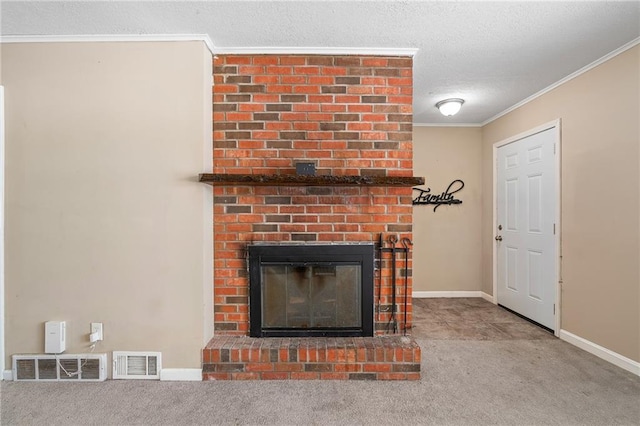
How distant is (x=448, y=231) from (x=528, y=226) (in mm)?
936

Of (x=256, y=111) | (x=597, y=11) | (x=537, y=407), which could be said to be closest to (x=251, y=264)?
(x=256, y=111)

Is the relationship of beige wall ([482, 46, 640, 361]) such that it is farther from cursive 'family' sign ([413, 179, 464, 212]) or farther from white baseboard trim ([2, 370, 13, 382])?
white baseboard trim ([2, 370, 13, 382])

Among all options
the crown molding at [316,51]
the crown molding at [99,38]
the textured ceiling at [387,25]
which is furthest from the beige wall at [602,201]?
the crown molding at [99,38]

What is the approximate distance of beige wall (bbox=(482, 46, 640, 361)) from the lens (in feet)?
6.87

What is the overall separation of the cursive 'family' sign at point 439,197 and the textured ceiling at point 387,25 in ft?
5.66

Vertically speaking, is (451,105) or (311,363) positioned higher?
(451,105)

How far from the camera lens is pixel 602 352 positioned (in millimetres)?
2273

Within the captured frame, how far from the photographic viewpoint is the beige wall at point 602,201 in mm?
2094

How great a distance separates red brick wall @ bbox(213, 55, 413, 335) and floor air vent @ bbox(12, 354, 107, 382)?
A: 3.66 ft

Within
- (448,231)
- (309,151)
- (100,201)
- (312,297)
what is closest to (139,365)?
(100,201)

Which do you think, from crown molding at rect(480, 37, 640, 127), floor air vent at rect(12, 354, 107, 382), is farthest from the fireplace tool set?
crown molding at rect(480, 37, 640, 127)

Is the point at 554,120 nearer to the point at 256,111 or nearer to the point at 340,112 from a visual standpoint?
the point at 340,112

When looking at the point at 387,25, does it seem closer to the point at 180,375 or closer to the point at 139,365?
the point at 180,375

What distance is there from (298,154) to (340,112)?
0.44 meters
